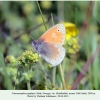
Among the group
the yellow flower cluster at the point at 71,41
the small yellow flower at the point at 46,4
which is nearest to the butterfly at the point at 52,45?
the yellow flower cluster at the point at 71,41

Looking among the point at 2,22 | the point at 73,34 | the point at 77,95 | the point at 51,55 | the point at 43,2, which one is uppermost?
the point at 43,2

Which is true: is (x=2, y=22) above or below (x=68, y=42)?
above

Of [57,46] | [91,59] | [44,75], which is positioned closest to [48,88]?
[44,75]

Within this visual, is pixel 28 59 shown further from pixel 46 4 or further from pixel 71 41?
pixel 46 4

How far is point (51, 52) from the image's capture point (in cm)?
147

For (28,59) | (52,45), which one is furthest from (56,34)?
(28,59)

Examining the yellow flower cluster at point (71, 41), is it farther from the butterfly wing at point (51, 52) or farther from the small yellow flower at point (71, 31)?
the butterfly wing at point (51, 52)

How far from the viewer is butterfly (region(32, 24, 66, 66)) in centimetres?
137

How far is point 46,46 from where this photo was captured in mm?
1471

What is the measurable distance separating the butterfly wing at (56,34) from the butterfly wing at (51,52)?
0.10ft

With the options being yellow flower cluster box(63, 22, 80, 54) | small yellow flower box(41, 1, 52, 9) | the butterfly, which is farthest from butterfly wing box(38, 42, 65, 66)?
small yellow flower box(41, 1, 52, 9)

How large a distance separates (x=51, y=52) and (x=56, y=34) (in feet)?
0.37

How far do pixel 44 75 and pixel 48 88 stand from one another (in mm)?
72

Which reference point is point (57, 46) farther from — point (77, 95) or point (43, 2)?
point (43, 2)
